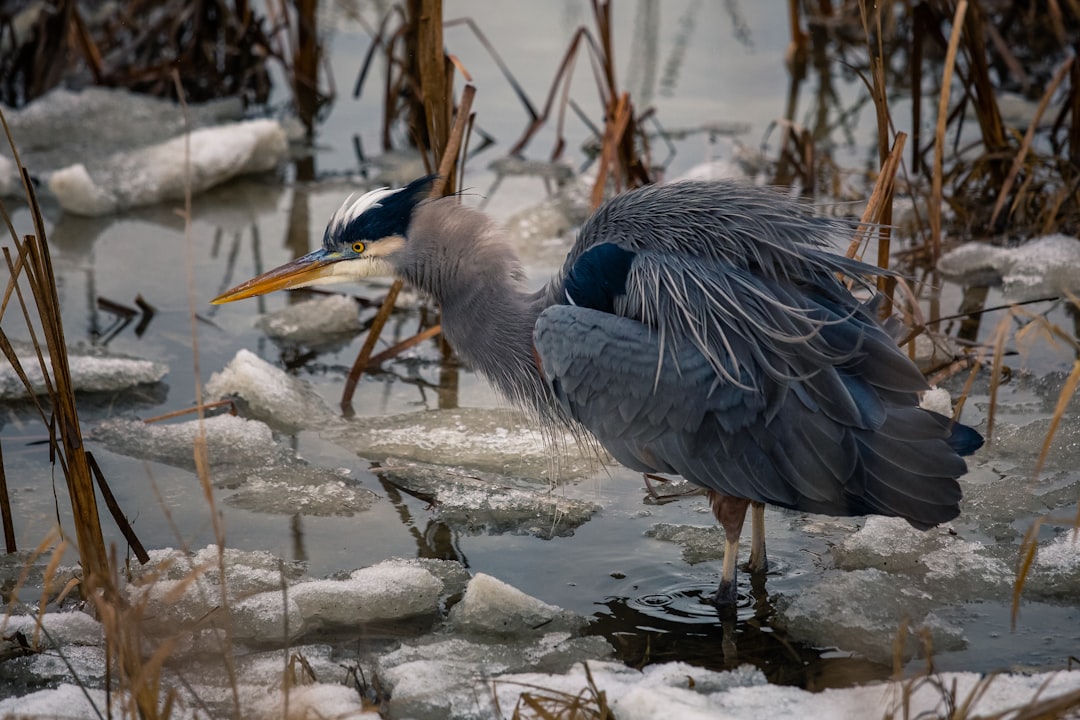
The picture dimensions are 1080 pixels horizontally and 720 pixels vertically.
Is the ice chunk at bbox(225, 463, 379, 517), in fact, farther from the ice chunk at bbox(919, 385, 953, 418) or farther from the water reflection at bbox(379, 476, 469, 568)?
the ice chunk at bbox(919, 385, 953, 418)

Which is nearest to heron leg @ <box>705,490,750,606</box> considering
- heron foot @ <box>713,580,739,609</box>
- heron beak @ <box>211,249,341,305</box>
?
heron foot @ <box>713,580,739,609</box>

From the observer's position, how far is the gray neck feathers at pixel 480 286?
3633mm

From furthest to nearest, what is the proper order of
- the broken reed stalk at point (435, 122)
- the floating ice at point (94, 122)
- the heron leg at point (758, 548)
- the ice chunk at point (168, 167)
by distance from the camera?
the floating ice at point (94, 122) < the ice chunk at point (168, 167) < the broken reed stalk at point (435, 122) < the heron leg at point (758, 548)

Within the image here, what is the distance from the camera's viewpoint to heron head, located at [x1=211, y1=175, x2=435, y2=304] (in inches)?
144

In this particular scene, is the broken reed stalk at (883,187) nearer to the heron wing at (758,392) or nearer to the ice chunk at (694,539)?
the heron wing at (758,392)

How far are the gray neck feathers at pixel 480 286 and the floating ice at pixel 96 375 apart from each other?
1.31m

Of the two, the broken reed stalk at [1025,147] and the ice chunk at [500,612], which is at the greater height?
the broken reed stalk at [1025,147]

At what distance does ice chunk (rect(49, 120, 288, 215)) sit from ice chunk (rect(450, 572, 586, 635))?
148 inches

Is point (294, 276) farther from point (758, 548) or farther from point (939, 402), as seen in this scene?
point (939, 402)

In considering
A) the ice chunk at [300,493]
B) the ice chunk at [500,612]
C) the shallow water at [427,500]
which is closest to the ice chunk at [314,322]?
the shallow water at [427,500]

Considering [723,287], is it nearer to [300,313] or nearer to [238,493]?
[238,493]

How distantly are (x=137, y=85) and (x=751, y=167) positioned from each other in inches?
139

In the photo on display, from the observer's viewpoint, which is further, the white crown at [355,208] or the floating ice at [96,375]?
the floating ice at [96,375]

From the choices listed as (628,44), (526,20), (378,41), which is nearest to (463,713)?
(378,41)
